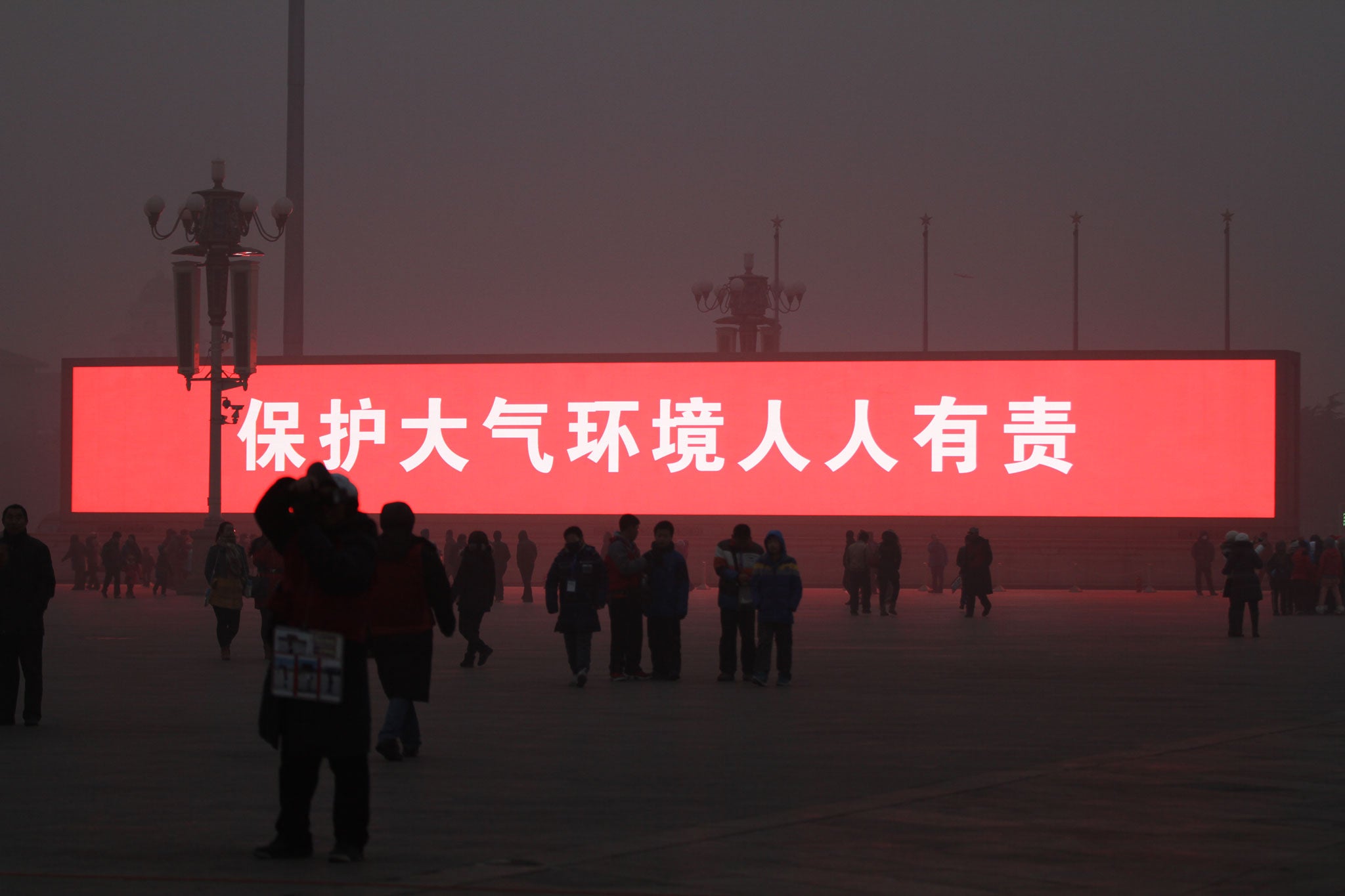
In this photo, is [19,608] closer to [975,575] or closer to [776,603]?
[776,603]

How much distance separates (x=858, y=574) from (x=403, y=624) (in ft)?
70.5

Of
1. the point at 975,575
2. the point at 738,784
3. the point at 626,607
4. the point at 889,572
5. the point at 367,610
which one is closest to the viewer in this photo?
the point at 367,610

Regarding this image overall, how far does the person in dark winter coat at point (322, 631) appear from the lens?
282 inches

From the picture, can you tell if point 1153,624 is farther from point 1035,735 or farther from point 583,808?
point 583,808

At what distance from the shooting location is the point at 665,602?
54.6 feet

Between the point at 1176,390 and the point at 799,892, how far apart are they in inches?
1505

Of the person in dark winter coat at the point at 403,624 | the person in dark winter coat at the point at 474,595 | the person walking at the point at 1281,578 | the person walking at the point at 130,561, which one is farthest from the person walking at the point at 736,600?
the person walking at the point at 130,561

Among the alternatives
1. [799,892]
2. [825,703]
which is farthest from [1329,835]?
[825,703]

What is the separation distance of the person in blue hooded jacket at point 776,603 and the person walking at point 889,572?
14.4m

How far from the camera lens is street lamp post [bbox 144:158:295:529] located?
35.0 metres

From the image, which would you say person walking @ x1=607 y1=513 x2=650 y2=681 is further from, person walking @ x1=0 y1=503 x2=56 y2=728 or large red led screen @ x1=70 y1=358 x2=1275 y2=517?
large red led screen @ x1=70 y1=358 x2=1275 y2=517

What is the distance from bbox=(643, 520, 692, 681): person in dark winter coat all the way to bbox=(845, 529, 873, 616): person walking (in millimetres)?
14633

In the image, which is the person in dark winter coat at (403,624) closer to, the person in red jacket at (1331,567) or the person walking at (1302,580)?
the person walking at (1302,580)

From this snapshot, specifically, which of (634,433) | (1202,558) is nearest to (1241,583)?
(1202,558)
